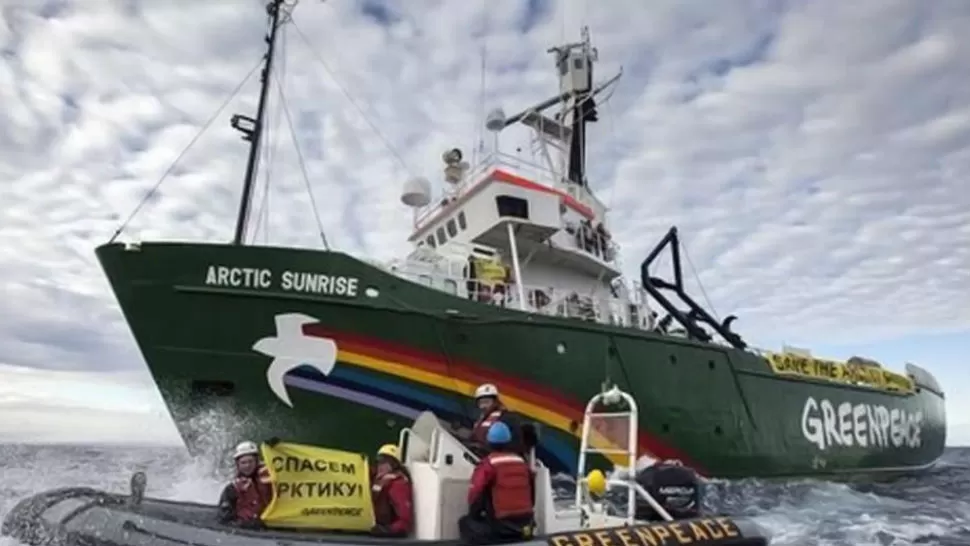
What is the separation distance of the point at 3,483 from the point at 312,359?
8.54 m

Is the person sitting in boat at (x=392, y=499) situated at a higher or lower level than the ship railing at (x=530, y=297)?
lower

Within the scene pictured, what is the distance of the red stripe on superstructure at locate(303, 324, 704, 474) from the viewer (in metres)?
11.6

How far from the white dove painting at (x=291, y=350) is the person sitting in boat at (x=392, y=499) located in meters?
5.16

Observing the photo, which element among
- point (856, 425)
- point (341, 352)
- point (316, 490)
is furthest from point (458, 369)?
point (856, 425)

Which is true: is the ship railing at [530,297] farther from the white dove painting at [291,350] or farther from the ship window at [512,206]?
the white dove painting at [291,350]

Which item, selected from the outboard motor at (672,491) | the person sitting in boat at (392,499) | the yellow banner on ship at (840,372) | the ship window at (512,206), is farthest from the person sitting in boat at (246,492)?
the yellow banner on ship at (840,372)

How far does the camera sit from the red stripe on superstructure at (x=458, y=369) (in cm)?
1162

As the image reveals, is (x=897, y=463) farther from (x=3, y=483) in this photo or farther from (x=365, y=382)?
(x=3, y=483)

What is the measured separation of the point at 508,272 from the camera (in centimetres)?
1592

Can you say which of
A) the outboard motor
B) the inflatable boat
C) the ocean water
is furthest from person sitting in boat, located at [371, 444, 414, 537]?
the ocean water

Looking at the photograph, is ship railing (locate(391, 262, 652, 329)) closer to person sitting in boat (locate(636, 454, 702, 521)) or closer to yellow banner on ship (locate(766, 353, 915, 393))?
yellow banner on ship (locate(766, 353, 915, 393))

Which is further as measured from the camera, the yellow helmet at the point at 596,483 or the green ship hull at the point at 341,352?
the green ship hull at the point at 341,352

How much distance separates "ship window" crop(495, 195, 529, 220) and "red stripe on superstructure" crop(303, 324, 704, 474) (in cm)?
428

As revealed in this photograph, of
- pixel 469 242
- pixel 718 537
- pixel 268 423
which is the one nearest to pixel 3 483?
pixel 268 423
